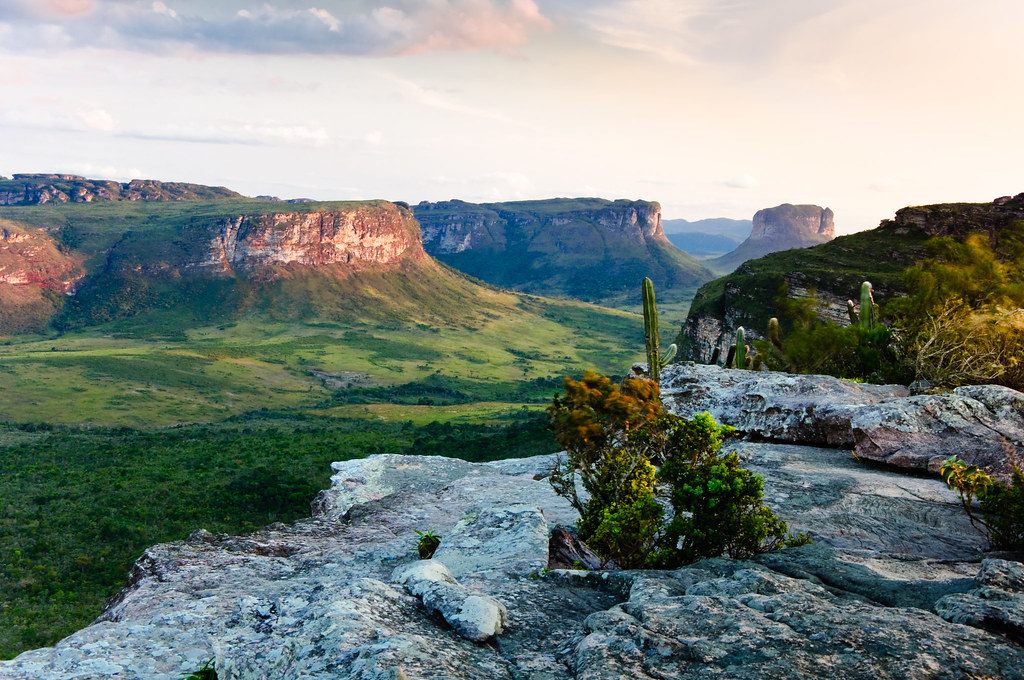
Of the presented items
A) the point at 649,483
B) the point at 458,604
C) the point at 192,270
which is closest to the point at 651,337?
the point at 649,483

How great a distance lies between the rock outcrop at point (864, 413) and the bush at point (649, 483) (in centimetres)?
575

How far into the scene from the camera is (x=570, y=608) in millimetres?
9469

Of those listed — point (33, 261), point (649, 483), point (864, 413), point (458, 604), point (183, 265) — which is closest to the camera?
point (458, 604)

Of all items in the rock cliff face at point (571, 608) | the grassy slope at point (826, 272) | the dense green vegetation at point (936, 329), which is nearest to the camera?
the rock cliff face at point (571, 608)

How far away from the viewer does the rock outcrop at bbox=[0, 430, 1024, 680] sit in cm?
707

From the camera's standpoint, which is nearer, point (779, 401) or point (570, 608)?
point (570, 608)

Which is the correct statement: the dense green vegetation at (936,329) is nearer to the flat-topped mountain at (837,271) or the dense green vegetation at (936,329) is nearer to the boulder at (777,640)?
the flat-topped mountain at (837,271)

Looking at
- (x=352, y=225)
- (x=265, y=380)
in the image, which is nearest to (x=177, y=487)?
(x=265, y=380)

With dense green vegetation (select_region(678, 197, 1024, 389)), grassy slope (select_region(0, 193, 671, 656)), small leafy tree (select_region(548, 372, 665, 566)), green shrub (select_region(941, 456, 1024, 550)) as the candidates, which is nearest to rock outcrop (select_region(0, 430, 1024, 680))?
green shrub (select_region(941, 456, 1024, 550))

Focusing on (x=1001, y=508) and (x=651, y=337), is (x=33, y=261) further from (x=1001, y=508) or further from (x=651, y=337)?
(x=1001, y=508)

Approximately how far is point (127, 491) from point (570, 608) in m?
46.3

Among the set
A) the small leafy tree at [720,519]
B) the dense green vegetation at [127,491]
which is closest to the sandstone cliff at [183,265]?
the dense green vegetation at [127,491]

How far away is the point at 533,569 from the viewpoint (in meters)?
10.9

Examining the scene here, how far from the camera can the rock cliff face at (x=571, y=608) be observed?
706 cm
